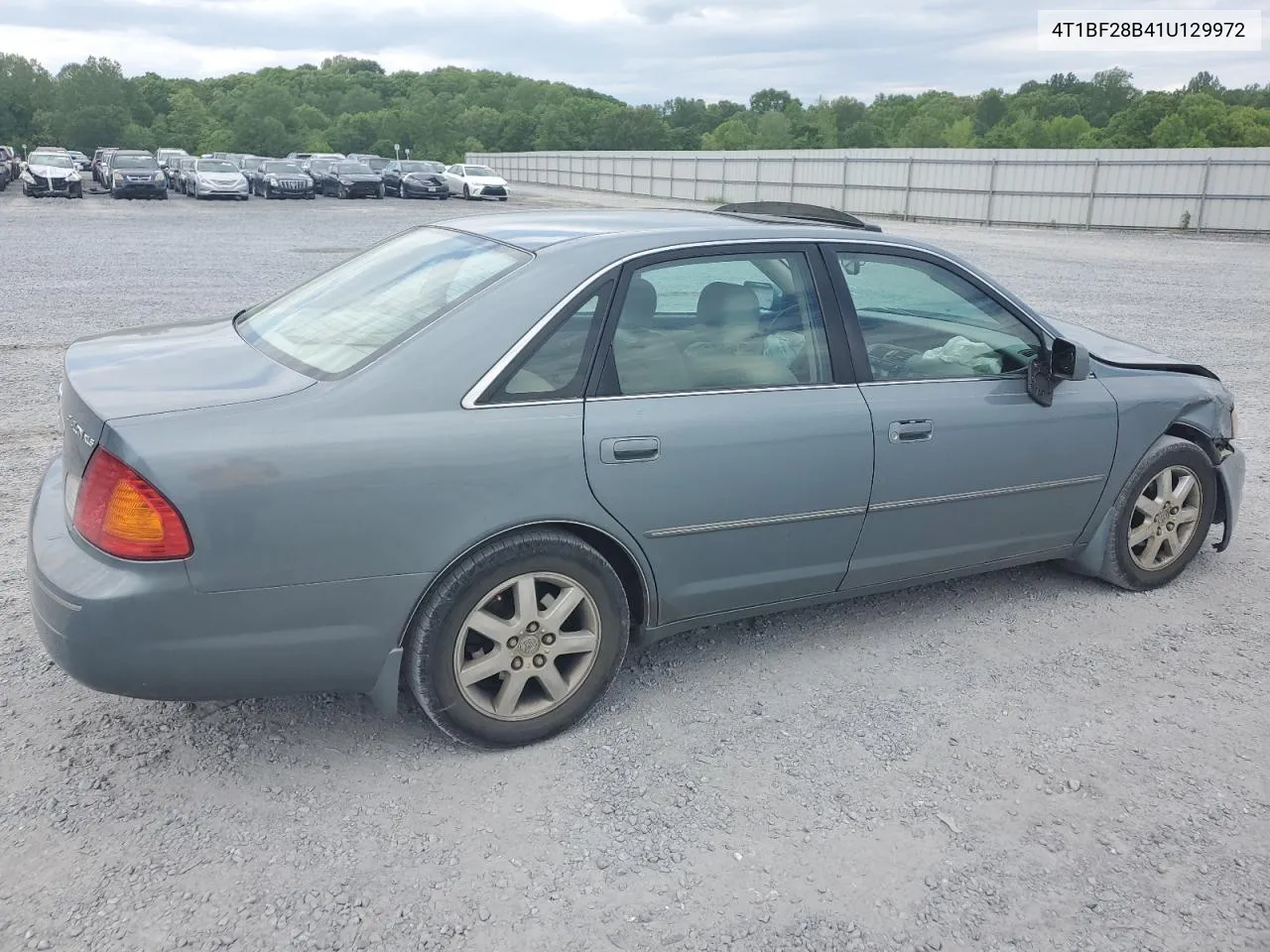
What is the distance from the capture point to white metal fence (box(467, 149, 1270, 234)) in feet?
85.4

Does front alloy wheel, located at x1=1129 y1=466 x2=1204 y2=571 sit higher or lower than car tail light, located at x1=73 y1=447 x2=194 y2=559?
lower

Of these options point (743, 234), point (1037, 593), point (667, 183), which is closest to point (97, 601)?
point (743, 234)

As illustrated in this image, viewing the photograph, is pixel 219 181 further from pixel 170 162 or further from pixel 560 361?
pixel 560 361

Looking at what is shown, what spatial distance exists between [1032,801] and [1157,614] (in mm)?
1687

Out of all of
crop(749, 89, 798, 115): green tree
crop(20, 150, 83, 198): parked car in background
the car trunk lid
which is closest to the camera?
the car trunk lid

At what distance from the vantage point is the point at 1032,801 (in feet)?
10.00

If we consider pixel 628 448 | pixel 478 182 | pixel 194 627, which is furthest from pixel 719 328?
pixel 478 182

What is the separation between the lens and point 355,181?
3931 centimetres

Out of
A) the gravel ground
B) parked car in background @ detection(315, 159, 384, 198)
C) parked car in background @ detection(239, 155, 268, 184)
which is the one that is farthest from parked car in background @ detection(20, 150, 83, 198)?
the gravel ground

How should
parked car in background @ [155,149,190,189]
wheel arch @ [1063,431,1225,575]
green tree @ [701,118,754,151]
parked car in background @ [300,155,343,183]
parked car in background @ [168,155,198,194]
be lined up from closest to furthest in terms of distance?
wheel arch @ [1063,431,1225,575] < parked car in background @ [168,155,198,194] < parked car in background @ [300,155,343,183] < parked car in background @ [155,149,190,189] < green tree @ [701,118,754,151]

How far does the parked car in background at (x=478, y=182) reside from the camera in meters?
41.1

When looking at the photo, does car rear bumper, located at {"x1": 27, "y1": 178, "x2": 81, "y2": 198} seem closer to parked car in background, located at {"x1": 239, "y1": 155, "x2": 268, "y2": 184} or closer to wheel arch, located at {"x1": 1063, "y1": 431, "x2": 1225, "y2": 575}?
parked car in background, located at {"x1": 239, "y1": 155, "x2": 268, "y2": 184}

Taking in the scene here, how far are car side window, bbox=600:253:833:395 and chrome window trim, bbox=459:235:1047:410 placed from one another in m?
0.05

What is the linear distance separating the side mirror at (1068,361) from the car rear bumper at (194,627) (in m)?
2.54
